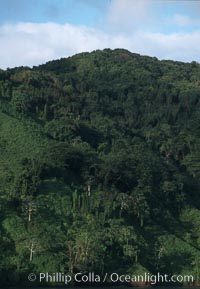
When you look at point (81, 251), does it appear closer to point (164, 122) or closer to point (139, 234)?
point (139, 234)

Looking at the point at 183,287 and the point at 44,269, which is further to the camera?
the point at 183,287

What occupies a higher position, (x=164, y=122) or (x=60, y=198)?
(x=164, y=122)

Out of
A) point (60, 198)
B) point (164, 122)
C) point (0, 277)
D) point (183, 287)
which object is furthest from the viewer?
point (164, 122)

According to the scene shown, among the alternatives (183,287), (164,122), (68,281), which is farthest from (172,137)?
(68,281)

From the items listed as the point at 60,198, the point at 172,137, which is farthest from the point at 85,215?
the point at 172,137

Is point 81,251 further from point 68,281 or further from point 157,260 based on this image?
point 157,260

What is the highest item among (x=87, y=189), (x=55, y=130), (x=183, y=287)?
(x=55, y=130)

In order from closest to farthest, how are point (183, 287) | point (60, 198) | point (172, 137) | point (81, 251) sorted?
point (81, 251)
point (183, 287)
point (60, 198)
point (172, 137)
